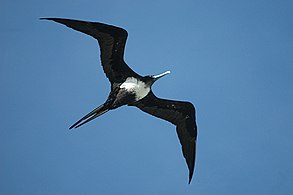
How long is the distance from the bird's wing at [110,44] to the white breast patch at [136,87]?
0.30 ft

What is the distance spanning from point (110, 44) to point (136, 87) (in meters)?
0.87

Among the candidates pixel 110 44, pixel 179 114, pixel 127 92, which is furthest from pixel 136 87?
pixel 179 114

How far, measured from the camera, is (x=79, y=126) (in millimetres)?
7578

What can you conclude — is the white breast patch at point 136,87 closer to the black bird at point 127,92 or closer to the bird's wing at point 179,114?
the black bird at point 127,92

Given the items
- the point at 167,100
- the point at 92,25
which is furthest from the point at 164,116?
the point at 92,25

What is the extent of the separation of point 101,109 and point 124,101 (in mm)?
517

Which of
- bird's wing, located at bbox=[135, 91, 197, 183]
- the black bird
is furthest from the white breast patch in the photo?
bird's wing, located at bbox=[135, 91, 197, 183]

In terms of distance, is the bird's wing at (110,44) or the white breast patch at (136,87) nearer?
the bird's wing at (110,44)

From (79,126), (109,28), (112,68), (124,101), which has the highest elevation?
(109,28)

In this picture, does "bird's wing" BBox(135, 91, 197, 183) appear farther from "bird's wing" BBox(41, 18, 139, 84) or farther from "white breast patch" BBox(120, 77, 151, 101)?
"bird's wing" BBox(41, 18, 139, 84)

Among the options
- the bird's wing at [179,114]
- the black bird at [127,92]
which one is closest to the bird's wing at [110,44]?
the black bird at [127,92]

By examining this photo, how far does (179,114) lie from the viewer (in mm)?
9031

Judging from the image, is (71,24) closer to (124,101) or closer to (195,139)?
(124,101)

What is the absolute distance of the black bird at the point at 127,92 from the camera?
780 centimetres
